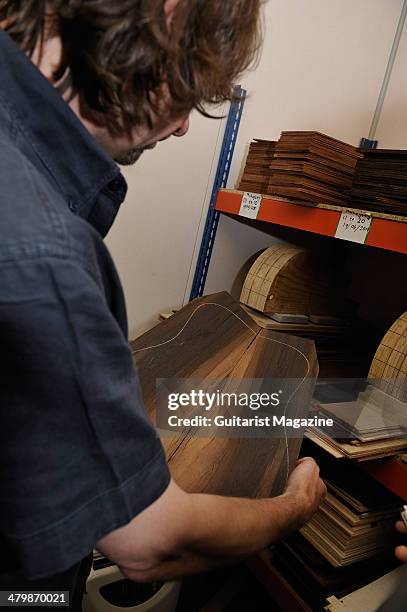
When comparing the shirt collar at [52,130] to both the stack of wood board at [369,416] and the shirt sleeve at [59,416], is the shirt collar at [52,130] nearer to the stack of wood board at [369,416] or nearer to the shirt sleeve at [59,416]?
the shirt sleeve at [59,416]

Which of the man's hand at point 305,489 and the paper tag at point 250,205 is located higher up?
the paper tag at point 250,205

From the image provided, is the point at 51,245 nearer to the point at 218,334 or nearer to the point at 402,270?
the point at 218,334

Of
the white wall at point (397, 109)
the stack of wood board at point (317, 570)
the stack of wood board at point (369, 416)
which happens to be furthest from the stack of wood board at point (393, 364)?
the white wall at point (397, 109)

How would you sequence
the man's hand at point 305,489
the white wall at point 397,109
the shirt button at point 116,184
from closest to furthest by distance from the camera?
1. the shirt button at point 116,184
2. the man's hand at point 305,489
3. the white wall at point 397,109

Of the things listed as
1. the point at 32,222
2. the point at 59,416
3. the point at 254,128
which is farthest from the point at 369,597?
the point at 254,128

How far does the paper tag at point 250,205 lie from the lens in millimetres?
1500

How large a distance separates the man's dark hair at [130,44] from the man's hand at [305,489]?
635mm

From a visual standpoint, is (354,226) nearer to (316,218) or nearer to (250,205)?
(316,218)

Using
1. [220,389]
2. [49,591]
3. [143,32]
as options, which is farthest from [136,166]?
[49,591]

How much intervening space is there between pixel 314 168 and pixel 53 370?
1187 millimetres

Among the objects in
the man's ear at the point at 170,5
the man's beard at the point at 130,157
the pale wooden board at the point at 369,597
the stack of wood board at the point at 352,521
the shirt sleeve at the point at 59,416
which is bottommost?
the pale wooden board at the point at 369,597

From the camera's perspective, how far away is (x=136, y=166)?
159cm

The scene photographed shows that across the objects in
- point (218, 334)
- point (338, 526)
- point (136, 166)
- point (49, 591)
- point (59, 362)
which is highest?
point (136, 166)

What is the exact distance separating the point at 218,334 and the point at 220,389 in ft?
0.68
